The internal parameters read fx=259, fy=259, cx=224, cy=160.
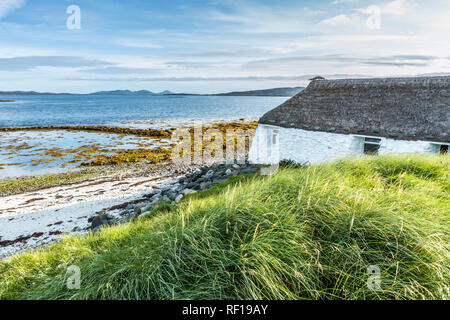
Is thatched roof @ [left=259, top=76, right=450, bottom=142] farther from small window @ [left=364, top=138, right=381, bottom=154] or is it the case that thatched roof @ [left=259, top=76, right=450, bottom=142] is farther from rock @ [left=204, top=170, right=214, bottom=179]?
rock @ [left=204, top=170, right=214, bottom=179]

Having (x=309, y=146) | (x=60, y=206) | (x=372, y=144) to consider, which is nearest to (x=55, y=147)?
(x=60, y=206)

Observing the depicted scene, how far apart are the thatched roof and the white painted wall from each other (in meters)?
0.32

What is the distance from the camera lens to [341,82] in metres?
16.3

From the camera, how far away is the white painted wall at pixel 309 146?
12.2 meters

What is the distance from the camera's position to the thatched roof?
474 inches

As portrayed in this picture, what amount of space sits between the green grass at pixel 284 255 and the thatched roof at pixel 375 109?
31.6 ft

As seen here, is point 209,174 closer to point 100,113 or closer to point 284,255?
point 284,255

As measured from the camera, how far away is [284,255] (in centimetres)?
306

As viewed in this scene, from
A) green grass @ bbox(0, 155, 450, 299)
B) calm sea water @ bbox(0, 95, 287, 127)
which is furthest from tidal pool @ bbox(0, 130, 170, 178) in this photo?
green grass @ bbox(0, 155, 450, 299)

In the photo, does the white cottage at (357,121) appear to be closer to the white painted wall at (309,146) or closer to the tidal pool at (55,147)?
the white painted wall at (309,146)

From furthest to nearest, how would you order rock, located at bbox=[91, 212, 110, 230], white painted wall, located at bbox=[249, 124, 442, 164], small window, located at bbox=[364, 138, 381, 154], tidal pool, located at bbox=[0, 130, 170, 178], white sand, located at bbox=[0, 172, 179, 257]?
1. tidal pool, located at bbox=[0, 130, 170, 178]
2. small window, located at bbox=[364, 138, 381, 154]
3. white painted wall, located at bbox=[249, 124, 442, 164]
4. white sand, located at bbox=[0, 172, 179, 257]
5. rock, located at bbox=[91, 212, 110, 230]

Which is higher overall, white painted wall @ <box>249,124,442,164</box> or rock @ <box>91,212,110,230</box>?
white painted wall @ <box>249,124,442,164</box>
